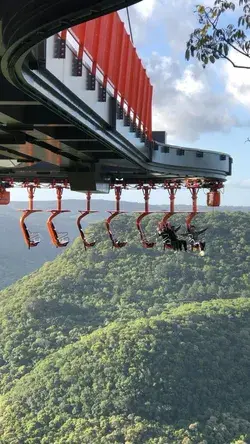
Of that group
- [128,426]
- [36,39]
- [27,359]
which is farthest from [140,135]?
[27,359]

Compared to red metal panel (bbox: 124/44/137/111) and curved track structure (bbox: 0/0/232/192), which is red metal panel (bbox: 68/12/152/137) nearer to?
red metal panel (bbox: 124/44/137/111)

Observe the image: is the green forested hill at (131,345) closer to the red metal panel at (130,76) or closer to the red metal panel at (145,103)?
the red metal panel at (145,103)

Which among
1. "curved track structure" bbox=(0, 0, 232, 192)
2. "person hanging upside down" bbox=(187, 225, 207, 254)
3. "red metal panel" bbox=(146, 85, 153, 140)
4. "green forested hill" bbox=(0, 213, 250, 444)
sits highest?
"red metal panel" bbox=(146, 85, 153, 140)

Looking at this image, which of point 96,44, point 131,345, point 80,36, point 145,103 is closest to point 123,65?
point 96,44

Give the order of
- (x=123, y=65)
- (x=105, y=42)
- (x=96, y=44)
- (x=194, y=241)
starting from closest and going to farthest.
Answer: (x=96, y=44), (x=105, y=42), (x=123, y=65), (x=194, y=241)

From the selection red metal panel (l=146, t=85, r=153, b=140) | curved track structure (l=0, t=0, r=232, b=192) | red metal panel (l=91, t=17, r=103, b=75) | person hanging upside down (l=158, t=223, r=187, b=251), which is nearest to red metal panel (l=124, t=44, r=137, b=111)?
curved track structure (l=0, t=0, r=232, b=192)

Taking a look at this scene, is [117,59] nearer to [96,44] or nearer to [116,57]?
[116,57]

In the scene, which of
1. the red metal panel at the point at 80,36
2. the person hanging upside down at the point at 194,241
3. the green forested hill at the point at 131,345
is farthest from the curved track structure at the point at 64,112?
the green forested hill at the point at 131,345
